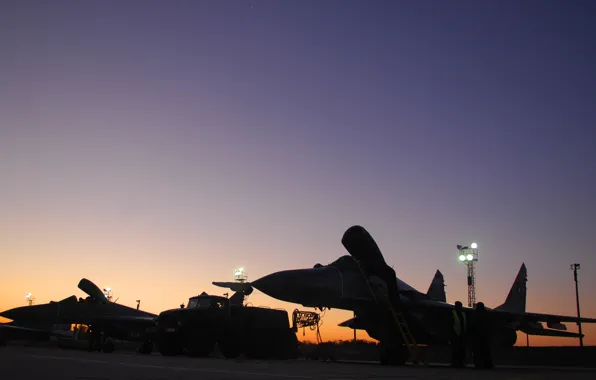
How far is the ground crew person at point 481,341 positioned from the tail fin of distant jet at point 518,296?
480 inches

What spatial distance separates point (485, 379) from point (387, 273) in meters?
9.26

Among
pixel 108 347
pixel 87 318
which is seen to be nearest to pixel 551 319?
pixel 108 347

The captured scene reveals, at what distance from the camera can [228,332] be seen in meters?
21.2

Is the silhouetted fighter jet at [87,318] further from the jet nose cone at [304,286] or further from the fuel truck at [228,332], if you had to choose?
the jet nose cone at [304,286]

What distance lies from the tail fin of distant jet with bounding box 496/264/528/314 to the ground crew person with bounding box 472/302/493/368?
12184mm

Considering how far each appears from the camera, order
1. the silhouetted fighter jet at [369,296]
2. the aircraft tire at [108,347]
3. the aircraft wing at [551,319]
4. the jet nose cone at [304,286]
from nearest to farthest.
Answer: the jet nose cone at [304,286]
the silhouetted fighter jet at [369,296]
the aircraft wing at [551,319]
the aircraft tire at [108,347]

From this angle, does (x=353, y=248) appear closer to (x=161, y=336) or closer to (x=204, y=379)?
(x=161, y=336)

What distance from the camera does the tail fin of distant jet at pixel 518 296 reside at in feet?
90.2

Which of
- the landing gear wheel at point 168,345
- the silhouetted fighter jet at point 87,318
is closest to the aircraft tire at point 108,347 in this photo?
the silhouetted fighter jet at point 87,318

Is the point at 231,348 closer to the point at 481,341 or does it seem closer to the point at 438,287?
the point at 481,341

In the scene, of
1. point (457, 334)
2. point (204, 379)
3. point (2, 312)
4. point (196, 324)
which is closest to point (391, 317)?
point (457, 334)

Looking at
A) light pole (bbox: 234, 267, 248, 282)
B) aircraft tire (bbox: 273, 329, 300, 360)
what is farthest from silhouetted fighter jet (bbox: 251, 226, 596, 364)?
light pole (bbox: 234, 267, 248, 282)

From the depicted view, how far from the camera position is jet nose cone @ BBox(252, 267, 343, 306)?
17.6m

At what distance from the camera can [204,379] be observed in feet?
24.3
